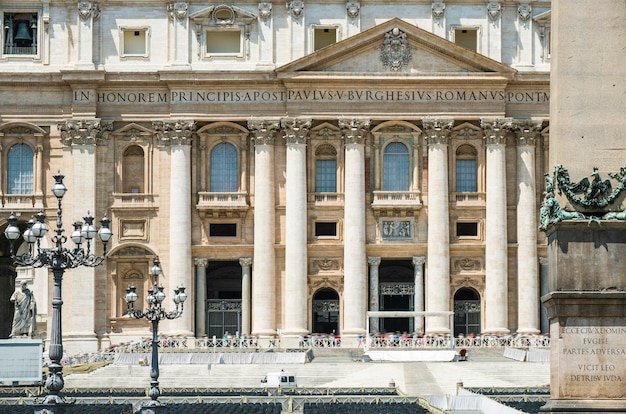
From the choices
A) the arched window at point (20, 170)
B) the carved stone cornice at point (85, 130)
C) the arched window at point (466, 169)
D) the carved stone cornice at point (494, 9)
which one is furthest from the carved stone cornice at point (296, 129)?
the arched window at point (20, 170)

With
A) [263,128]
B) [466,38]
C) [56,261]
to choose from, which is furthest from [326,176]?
[56,261]

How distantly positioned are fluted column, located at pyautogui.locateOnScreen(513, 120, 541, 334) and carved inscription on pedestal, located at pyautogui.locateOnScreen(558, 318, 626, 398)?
189ft

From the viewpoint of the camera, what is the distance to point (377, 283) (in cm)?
8731

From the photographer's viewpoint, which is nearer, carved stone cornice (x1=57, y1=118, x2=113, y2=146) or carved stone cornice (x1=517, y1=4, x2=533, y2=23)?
carved stone cornice (x1=57, y1=118, x2=113, y2=146)

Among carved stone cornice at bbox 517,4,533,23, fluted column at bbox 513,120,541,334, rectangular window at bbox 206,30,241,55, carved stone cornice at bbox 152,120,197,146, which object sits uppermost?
carved stone cornice at bbox 517,4,533,23

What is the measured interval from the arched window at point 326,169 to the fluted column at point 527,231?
10675 millimetres

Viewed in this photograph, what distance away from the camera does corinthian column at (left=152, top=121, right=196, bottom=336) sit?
283 ft

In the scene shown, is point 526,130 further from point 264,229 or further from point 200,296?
point 200,296

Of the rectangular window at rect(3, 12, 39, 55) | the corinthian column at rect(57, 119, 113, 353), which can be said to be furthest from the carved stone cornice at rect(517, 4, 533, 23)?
the rectangular window at rect(3, 12, 39, 55)

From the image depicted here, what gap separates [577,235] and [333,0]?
198 ft

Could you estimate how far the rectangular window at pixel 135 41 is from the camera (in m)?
88.2

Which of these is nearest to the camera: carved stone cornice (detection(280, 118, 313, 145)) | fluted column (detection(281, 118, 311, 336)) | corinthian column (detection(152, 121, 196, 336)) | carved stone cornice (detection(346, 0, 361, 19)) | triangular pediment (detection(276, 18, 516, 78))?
triangular pediment (detection(276, 18, 516, 78))

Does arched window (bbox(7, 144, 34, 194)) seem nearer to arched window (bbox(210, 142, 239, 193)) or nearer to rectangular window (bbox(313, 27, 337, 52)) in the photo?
arched window (bbox(210, 142, 239, 193))

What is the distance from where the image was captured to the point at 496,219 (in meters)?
86.9
